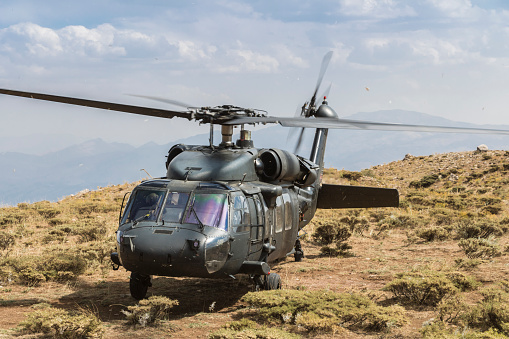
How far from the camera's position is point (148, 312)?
8.75 meters

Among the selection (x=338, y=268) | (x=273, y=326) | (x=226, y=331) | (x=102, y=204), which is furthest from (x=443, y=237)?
(x=102, y=204)

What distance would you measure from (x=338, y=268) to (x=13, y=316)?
8.51 metres

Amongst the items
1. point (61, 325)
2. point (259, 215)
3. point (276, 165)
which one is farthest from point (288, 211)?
point (61, 325)

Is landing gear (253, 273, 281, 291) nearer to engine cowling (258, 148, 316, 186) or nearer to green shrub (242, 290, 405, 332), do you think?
green shrub (242, 290, 405, 332)

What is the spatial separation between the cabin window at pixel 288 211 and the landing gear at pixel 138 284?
339 cm

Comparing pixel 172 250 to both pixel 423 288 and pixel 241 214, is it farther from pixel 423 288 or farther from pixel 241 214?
pixel 423 288

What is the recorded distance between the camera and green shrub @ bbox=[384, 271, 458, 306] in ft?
32.6

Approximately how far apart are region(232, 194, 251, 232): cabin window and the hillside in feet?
4.18

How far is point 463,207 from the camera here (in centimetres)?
2992

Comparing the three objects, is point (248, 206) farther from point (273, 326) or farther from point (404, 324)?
point (404, 324)

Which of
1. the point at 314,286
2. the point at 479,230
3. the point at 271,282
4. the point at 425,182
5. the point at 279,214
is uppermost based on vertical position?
the point at 279,214

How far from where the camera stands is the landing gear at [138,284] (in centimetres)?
1048

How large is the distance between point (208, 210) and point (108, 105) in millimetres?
2926

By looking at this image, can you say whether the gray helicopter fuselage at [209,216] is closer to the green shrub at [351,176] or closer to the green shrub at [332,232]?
the green shrub at [332,232]
